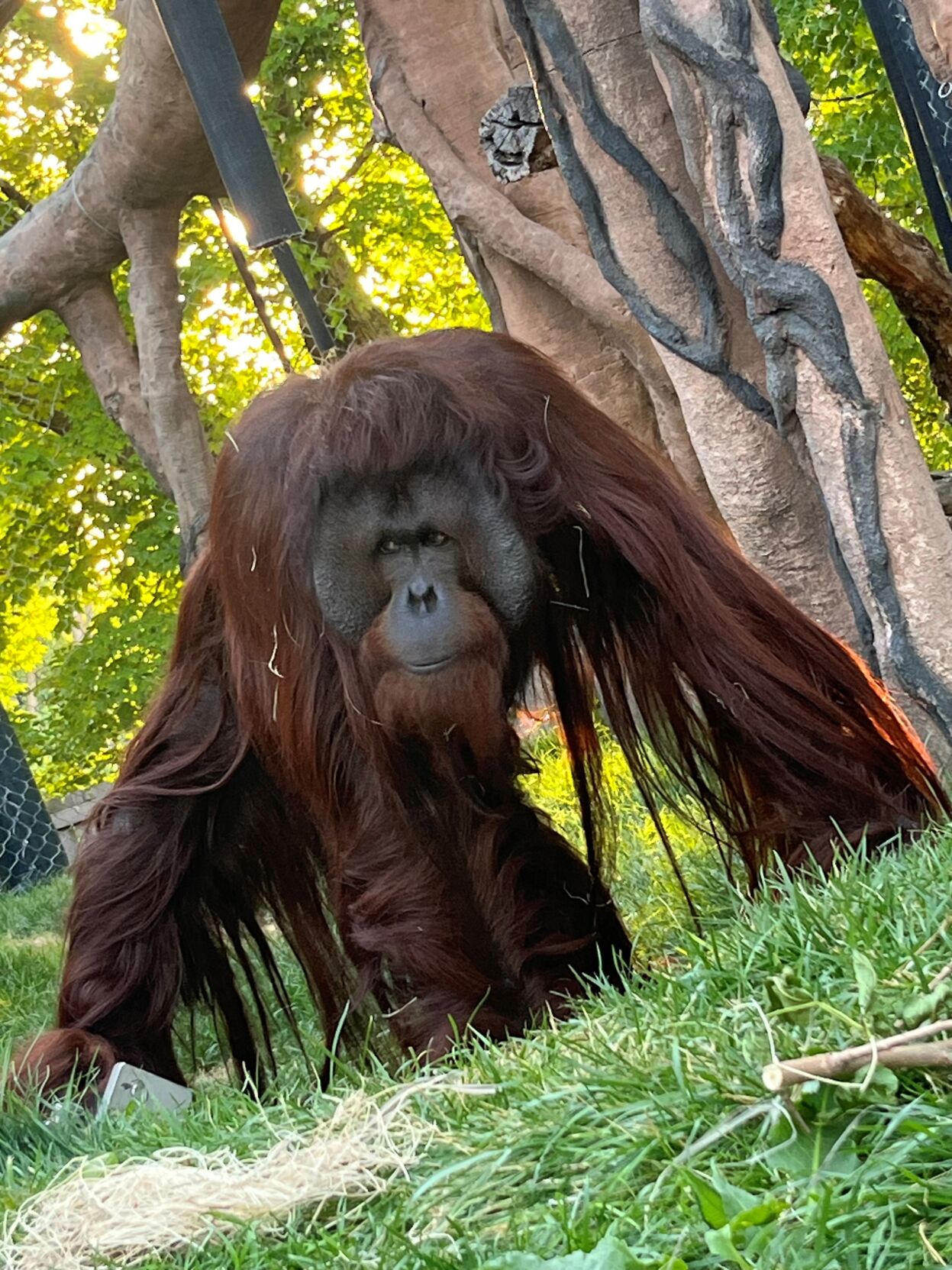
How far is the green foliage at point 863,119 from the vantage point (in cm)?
732

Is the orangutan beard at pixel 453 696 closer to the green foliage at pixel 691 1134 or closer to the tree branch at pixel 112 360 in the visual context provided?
the green foliage at pixel 691 1134

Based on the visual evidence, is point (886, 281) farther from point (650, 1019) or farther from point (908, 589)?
point (650, 1019)

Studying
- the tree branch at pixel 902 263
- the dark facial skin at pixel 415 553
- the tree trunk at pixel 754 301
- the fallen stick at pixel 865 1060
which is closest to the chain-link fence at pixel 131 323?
the tree branch at pixel 902 263

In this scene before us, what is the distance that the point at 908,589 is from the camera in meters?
2.51

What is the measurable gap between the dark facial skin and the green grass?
0.69 meters

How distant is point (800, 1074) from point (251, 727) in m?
1.50

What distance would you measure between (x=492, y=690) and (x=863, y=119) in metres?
6.03

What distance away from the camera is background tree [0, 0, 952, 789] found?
8.43ft

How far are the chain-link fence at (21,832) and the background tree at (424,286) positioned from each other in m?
1.30

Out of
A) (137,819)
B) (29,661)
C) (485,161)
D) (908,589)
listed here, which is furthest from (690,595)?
(29,661)

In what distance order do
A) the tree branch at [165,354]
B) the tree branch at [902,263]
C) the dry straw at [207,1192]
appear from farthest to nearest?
the tree branch at [165,354] → the tree branch at [902,263] → the dry straw at [207,1192]

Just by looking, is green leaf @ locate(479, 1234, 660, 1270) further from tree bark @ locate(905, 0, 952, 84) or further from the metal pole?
tree bark @ locate(905, 0, 952, 84)

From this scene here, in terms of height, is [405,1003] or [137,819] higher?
[137,819]

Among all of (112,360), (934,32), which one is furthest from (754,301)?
(112,360)
